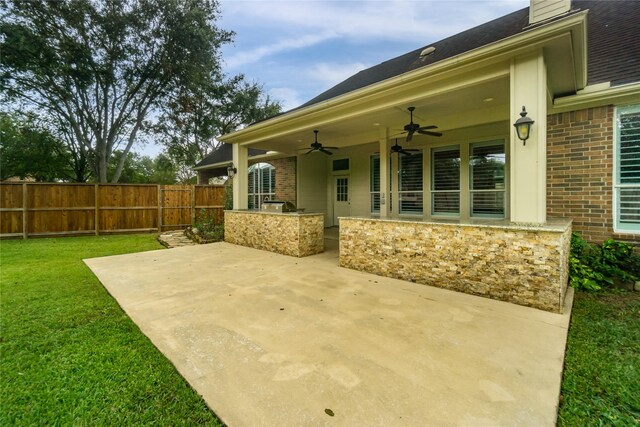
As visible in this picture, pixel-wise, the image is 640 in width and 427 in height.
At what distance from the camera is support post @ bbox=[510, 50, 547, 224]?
367 centimetres

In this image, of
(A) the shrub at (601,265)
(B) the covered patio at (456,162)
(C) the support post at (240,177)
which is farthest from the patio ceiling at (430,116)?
(A) the shrub at (601,265)

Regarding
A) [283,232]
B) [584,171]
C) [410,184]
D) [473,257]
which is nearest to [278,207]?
[283,232]

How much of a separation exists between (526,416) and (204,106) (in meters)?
21.8

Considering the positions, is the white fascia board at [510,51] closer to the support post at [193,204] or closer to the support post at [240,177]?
the support post at [240,177]

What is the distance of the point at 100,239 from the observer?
30.6 feet

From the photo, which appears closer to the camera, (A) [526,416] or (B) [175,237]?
(A) [526,416]

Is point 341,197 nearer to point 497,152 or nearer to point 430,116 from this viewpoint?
point 430,116

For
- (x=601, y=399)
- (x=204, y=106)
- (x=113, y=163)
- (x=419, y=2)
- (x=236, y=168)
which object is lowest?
(x=601, y=399)

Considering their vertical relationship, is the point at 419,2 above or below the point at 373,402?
above

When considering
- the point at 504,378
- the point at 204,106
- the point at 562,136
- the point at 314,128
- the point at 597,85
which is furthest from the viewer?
the point at 204,106

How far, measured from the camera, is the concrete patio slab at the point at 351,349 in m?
1.87

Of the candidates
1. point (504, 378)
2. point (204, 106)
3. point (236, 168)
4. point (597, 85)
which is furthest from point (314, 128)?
point (204, 106)

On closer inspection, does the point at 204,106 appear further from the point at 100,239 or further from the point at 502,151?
the point at 502,151

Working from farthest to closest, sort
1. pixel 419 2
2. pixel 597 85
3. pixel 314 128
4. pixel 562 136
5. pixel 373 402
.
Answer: pixel 419 2
pixel 314 128
pixel 562 136
pixel 597 85
pixel 373 402
